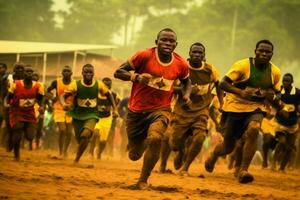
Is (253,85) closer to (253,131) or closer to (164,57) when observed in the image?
(253,131)

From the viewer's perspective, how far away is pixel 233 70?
29.9 feet

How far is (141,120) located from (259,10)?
51.9 metres

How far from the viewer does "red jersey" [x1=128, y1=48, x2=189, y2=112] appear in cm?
759

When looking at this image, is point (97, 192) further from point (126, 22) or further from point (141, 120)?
point (126, 22)

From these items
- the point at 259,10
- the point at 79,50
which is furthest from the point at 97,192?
the point at 259,10

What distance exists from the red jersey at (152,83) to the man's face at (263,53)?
1.90 meters

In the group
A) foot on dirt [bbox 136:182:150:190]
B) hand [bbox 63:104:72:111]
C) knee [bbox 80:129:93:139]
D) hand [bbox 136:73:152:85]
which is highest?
hand [bbox 136:73:152:85]

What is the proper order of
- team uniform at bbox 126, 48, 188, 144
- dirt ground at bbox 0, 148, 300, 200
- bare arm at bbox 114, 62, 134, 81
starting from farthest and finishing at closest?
team uniform at bbox 126, 48, 188, 144 → bare arm at bbox 114, 62, 134, 81 → dirt ground at bbox 0, 148, 300, 200

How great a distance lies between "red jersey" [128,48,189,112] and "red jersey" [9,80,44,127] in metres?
4.10

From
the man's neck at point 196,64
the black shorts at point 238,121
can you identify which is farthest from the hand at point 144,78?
the man's neck at point 196,64

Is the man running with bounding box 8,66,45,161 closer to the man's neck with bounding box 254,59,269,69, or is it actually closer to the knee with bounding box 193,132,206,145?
the knee with bounding box 193,132,206,145

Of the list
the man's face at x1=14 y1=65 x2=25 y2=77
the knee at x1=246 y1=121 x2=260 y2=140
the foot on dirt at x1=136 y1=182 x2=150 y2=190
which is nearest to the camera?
the foot on dirt at x1=136 y1=182 x2=150 y2=190

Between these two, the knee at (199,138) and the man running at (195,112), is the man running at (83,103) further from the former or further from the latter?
the knee at (199,138)

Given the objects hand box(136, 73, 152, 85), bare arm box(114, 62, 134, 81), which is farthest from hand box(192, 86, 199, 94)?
hand box(136, 73, 152, 85)
